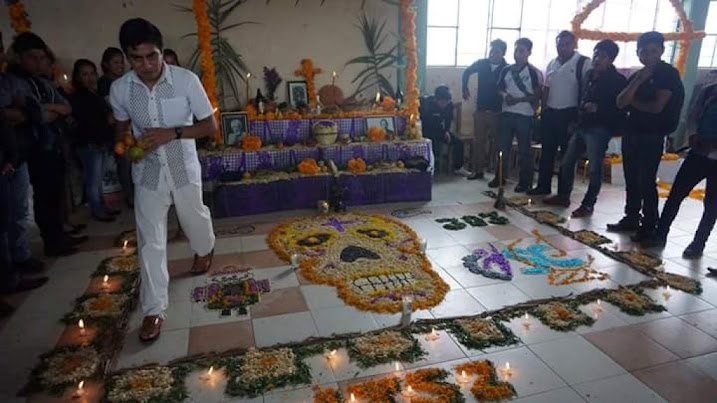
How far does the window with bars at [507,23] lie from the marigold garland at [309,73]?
219cm

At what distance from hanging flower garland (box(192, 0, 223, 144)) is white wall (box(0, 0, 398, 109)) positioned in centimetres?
60

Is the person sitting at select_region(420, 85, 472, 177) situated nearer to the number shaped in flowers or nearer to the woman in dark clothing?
the woman in dark clothing

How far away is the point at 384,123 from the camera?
6.13 metres

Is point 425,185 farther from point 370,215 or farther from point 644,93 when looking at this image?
point 644,93

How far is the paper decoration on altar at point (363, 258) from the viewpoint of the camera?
327cm

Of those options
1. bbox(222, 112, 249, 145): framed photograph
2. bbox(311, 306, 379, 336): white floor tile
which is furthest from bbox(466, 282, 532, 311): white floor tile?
bbox(222, 112, 249, 145): framed photograph

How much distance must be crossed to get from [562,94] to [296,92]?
11.2 ft

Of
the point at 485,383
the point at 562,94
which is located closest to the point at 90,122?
the point at 485,383

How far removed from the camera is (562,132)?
5.45m

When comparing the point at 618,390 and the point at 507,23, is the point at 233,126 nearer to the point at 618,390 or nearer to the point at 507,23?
the point at 618,390

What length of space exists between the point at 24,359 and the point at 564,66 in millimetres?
5509

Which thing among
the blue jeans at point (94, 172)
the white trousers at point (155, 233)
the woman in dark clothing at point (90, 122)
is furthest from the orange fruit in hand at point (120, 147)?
the blue jeans at point (94, 172)

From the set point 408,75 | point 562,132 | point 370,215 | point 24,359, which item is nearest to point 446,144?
point 408,75

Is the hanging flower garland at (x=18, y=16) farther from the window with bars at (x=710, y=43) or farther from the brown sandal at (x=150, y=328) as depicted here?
the window with bars at (x=710, y=43)
